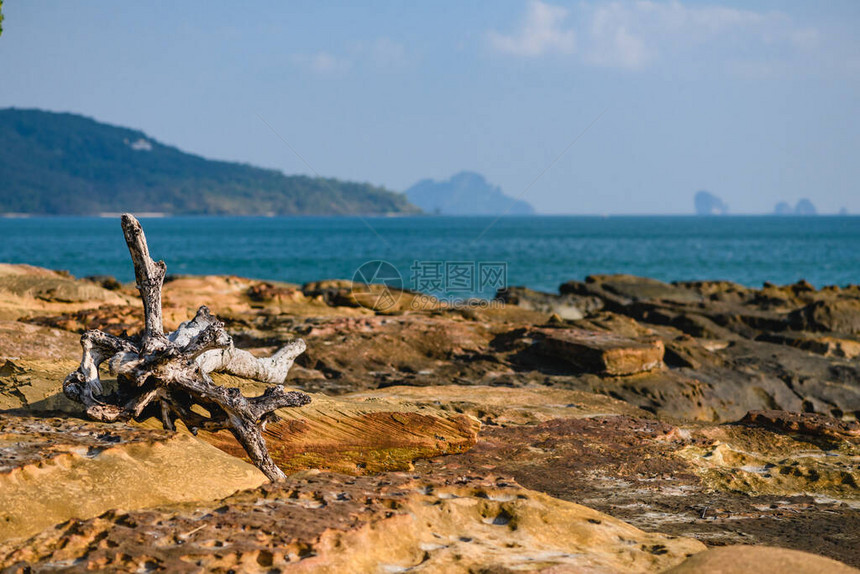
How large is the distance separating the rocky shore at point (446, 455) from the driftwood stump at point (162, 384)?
6.0 inches

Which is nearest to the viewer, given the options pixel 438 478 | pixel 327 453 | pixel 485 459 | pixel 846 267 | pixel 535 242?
pixel 438 478

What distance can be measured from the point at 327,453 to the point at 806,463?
12.2 feet

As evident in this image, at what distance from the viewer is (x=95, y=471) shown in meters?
4.04

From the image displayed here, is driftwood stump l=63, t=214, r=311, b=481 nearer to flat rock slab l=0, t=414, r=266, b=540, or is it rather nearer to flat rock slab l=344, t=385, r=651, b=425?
flat rock slab l=0, t=414, r=266, b=540

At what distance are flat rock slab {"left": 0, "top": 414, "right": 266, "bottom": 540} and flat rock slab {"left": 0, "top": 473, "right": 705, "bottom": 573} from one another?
282 millimetres

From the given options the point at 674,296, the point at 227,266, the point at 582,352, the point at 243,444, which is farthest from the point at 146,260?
the point at 227,266

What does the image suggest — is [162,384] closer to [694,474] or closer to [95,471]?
[95,471]

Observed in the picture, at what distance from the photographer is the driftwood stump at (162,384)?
4922 millimetres

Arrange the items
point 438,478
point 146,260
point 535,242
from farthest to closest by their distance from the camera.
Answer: point 535,242
point 146,260
point 438,478

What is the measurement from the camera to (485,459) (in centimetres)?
627

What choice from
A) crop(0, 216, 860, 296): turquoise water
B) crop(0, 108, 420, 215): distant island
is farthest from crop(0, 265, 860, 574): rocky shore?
crop(0, 108, 420, 215): distant island

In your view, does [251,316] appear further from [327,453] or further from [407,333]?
[327,453]

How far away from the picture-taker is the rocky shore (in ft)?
11.3

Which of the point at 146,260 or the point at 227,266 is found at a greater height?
the point at 146,260
